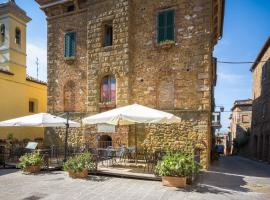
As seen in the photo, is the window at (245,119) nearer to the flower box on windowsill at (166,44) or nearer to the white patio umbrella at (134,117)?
the flower box on windowsill at (166,44)

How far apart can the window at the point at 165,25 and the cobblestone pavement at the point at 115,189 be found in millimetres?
6953

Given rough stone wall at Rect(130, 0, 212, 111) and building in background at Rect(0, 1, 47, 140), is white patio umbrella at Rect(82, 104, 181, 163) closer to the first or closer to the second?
rough stone wall at Rect(130, 0, 212, 111)

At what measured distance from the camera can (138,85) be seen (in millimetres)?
12656

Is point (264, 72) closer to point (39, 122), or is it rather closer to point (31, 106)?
point (39, 122)

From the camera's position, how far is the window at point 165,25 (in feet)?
39.6

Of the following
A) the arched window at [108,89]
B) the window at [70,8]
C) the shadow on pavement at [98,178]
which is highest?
the window at [70,8]

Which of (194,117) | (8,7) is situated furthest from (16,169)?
(8,7)

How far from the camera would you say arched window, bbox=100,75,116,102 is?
1312 centimetres

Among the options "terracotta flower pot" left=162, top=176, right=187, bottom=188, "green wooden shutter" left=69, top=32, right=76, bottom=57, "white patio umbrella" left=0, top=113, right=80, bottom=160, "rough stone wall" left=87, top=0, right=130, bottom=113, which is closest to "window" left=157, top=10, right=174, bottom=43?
"rough stone wall" left=87, top=0, right=130, bottom=113

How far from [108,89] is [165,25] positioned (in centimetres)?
449

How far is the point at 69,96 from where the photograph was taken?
571 inches

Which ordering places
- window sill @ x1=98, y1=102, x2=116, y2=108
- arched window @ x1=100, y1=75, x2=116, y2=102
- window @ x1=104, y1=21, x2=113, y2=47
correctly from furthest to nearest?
window @ x1=104, y1=21, x2=113, y2=47, arched window @ x1=100, y1=75, x2=116, y2=102, window sill @ x1=98, y1=102, x2=116, y2=108

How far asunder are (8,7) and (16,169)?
1246 cm

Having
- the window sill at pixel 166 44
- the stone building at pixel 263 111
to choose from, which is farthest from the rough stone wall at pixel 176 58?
the stone building at pixel 263 111
